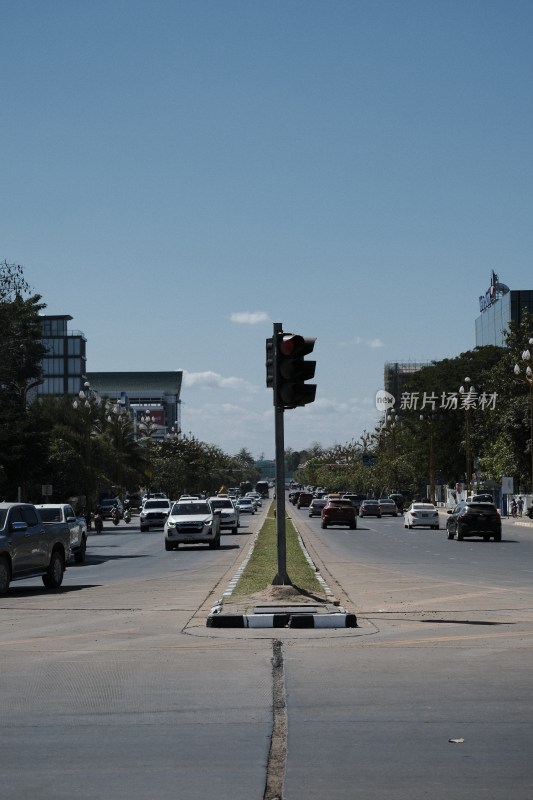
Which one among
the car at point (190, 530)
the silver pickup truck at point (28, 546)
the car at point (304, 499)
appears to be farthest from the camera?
the car at point (304, 499)

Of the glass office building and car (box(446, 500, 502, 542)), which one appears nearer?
car (box(446, 500, 502, 542))

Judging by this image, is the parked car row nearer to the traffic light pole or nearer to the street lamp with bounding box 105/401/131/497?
the street lamp with bounding box 105/401/131/497

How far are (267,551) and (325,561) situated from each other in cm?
319

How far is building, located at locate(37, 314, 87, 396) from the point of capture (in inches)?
7180

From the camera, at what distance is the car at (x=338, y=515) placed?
221ft

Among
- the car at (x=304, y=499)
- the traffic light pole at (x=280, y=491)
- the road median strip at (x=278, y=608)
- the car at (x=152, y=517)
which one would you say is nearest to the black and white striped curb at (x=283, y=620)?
the road median strip at (x=278, y=608)

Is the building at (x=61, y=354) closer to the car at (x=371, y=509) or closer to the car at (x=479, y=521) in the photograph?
the car at (x=371, y=509)

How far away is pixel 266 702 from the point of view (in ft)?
32.4

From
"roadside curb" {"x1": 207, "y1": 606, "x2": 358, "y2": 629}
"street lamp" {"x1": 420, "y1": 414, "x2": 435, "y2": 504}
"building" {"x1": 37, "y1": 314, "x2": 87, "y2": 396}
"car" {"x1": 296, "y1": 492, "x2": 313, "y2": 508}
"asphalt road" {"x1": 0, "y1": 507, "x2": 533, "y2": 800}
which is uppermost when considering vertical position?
"building" {"x1": 37, "y1": 314, "x2": 87, "y2": 396}

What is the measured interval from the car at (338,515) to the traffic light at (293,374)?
50.4 m

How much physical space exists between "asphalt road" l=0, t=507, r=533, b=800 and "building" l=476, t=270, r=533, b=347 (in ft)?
397

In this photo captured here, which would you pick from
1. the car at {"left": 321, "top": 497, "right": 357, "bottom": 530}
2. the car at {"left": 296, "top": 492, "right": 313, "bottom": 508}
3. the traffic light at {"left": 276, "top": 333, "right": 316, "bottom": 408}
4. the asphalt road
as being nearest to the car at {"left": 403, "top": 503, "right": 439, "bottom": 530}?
the car at {"left": 321, "top": 497, "right": 357, "bottom": 530}

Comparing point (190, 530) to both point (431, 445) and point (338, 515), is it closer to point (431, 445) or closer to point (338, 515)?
point (338, 515)

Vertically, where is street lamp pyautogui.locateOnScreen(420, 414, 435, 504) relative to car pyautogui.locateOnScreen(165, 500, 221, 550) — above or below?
above
